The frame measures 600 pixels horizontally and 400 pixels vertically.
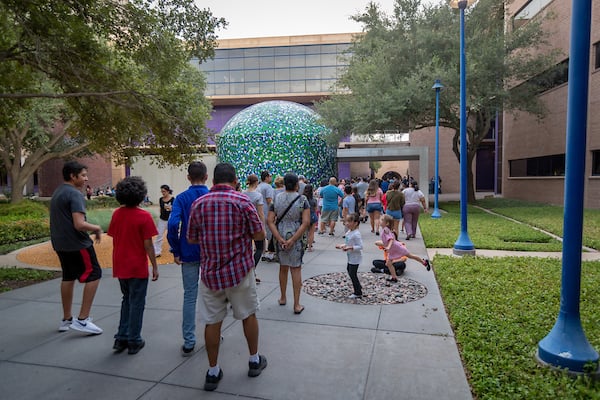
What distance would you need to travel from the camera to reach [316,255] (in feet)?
28.7

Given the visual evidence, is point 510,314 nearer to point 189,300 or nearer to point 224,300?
point 224,300

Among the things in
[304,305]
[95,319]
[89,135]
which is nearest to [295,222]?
[304,305]

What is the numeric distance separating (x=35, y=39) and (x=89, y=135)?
102 inches

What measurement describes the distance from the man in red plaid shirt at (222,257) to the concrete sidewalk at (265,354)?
0.47m

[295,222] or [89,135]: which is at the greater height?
[89,135]

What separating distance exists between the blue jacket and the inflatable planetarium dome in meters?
14.6

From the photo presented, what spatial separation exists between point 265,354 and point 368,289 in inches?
102

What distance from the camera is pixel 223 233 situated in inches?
125

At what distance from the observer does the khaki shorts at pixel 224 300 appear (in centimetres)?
324

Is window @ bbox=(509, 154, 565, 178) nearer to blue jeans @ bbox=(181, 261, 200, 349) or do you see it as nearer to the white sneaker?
blue jeans @ bbox=(181, 261, 200, 349)

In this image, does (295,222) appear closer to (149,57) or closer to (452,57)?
(149,57)

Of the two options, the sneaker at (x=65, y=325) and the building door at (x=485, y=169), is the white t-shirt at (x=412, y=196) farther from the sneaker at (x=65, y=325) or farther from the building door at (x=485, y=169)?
the building door at (x=485, y=169)

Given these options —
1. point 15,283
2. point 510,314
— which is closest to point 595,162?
point 510,314

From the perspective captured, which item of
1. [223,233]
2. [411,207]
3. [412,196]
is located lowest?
[411,207]
